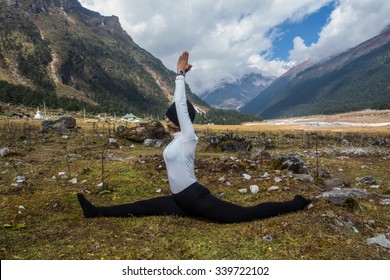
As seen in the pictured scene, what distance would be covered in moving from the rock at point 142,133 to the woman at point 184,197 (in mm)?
18599

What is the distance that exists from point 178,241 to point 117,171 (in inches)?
298

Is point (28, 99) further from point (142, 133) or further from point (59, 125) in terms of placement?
point (142, 133)

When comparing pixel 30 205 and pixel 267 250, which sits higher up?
pixel 30 205

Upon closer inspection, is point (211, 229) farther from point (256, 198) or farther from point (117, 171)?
point (117, 171)

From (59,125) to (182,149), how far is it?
95.6 feet

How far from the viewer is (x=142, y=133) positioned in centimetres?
2558

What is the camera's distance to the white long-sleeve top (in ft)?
16.9

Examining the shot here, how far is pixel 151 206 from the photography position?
6.42m

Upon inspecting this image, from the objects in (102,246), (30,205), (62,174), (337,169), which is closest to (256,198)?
(102,246)

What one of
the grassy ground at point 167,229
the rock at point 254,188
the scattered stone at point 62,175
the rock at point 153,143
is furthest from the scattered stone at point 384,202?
the rock at point 153,143

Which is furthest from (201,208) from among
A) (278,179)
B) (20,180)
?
(20,180)

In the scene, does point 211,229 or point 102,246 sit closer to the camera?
point 102,246

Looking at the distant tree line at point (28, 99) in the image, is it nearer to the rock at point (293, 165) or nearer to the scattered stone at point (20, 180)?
the scattered stone at point (20, 180)

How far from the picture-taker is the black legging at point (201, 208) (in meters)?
5.70
